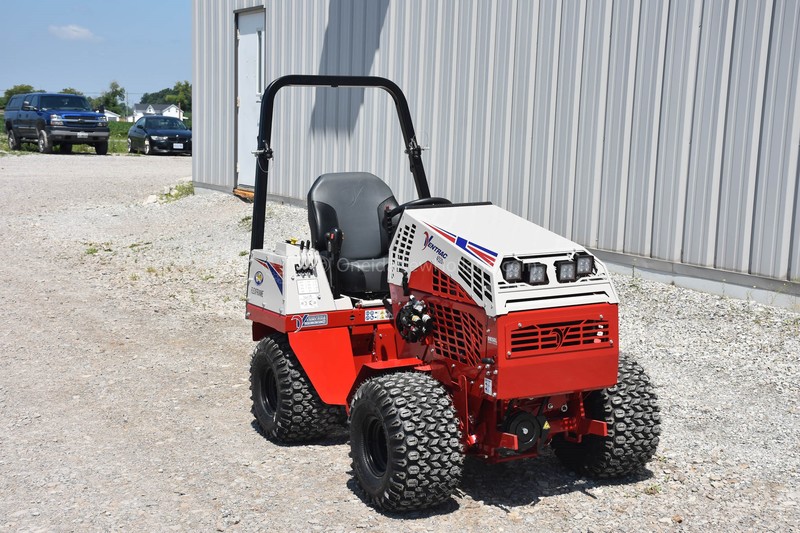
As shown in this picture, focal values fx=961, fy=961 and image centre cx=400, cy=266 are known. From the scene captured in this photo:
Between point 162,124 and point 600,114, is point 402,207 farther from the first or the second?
point 162,124

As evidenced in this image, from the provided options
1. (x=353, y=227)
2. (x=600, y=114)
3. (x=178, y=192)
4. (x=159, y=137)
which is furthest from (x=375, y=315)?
(x=159, y=137)

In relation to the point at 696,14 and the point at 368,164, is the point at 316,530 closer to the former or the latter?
the point at 696,14

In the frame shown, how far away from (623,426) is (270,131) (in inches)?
102

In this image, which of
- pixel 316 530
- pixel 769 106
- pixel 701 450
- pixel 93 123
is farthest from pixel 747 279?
pixel 93 123

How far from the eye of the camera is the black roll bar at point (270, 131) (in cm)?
565

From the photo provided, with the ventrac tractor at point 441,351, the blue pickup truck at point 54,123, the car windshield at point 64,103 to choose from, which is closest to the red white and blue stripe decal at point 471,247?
the ventrac tractor at point 441,351

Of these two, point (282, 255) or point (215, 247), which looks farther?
point (215, 247)

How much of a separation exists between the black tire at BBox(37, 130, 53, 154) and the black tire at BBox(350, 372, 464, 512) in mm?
24269

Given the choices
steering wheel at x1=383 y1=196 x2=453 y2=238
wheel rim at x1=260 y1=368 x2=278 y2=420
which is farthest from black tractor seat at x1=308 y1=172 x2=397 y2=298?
wheel rim at x1=260 y1=368 x2=278 y2=420

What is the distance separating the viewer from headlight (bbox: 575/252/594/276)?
4.41m

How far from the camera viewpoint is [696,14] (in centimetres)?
804

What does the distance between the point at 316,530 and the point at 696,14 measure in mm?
5705

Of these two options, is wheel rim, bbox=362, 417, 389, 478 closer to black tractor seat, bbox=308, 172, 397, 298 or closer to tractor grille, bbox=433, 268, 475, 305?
tractor grille, bbox=433, 268, 475, 305

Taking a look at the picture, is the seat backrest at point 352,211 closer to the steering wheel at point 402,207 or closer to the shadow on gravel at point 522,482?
the steering wheel at point 402,207
